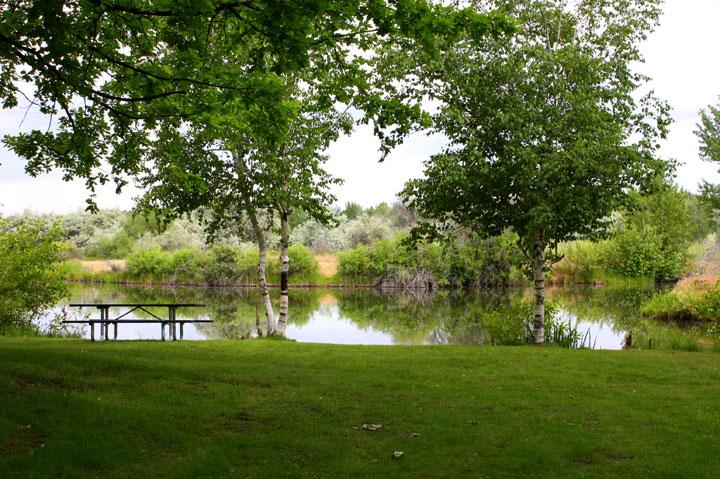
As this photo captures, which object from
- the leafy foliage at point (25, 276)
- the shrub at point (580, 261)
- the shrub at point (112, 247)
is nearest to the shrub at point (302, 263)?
the shrub at point (112, 247)

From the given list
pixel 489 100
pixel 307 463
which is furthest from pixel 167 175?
pixel 307 463

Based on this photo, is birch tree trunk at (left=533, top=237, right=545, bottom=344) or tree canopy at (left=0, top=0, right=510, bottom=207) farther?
birch tree trunk at (left=533, top=237, right=545, bottom=344)

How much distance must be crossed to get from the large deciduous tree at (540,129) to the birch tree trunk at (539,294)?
0.03 m

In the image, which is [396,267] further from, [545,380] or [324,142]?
[545,380]

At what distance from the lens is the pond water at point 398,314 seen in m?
23.6

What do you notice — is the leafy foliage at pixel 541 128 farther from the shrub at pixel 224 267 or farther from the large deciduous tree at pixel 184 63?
the shrub at pixel 224 267

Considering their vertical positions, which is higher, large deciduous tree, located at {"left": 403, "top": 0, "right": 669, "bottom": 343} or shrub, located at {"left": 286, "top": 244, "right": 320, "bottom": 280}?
large deciduous tree, located at {"left": 403, "top": 0, "right": 669, "bottom": 343}

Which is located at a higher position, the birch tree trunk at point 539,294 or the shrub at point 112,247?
the shrub at point 112,247

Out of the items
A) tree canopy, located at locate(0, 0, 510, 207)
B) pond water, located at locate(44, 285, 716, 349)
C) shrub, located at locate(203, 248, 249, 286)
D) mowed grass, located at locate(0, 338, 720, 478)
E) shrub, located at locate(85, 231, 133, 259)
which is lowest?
pond water, located at locate(44, 285, 716, 349)

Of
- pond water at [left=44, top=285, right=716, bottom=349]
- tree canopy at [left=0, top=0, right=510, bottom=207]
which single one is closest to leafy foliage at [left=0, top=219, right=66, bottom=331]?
pond water at [left=44, top=285, right=716, bottom=349]

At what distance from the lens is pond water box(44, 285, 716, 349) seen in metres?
23.6

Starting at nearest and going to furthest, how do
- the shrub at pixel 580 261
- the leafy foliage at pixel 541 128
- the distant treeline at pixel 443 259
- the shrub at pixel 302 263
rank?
the leafy foliage at pixel 541 128 → the distant treeline at pixel 443 259 → the shrub at pixel 580 261 → the shrub at pixel 302 263

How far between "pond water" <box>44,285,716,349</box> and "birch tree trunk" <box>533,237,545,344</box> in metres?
0.69

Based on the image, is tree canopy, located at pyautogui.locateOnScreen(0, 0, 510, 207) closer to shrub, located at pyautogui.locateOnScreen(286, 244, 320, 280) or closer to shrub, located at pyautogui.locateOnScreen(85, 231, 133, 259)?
shrub, located at pyautogui.locateOnScreen(286, 244, 320, 280)
